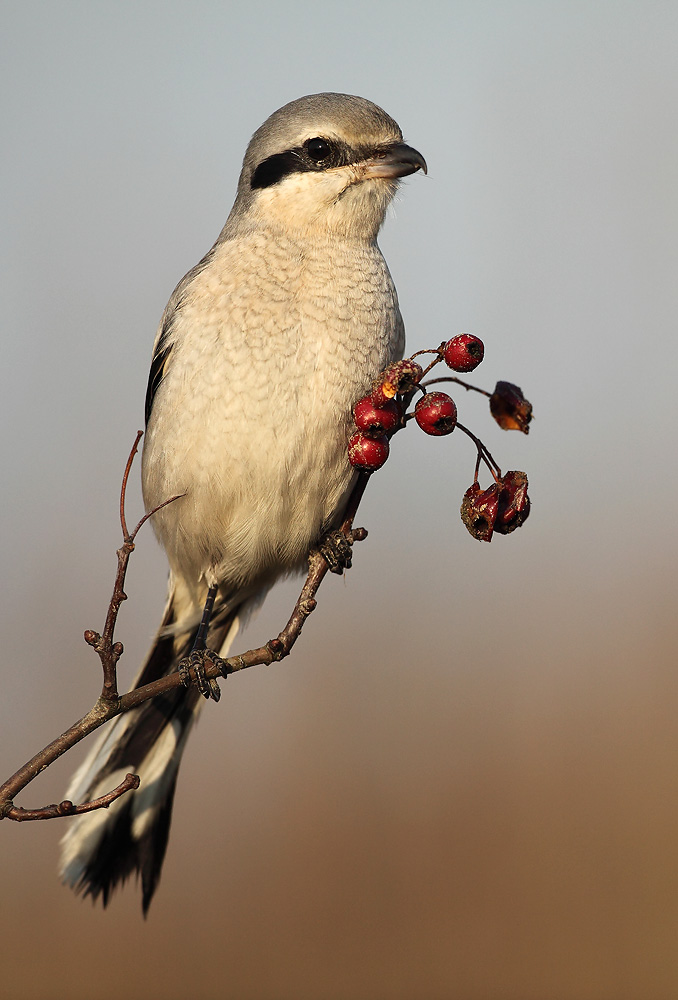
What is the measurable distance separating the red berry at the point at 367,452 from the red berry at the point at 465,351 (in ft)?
1.02

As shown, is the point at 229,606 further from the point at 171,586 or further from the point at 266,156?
the point at 266,156

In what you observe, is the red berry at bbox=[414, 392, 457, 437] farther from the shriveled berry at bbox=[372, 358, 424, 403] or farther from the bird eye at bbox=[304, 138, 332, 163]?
the bird eye at bbox=[304, 138, 332, 163]

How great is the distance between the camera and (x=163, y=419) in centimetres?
278

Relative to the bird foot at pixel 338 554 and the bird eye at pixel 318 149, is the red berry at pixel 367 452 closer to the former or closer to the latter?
the bird foot at pixel 338 554

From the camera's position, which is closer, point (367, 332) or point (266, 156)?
point (367, 332)

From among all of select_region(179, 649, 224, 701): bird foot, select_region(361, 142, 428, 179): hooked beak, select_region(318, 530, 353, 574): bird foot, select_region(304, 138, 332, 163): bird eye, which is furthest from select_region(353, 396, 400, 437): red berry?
select_region(304, 138, 332, 163): bird eye

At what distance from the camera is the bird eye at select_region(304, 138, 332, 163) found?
2764 millimetres

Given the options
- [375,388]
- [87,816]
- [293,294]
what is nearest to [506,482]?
[375,388]

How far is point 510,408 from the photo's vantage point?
209 centimetres

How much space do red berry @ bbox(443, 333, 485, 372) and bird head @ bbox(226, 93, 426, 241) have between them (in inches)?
35.3

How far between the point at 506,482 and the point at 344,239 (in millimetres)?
997

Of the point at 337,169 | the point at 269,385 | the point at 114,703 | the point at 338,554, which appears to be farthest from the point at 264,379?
the point at 114,703

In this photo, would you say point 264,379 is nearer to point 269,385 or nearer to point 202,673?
point 269,385

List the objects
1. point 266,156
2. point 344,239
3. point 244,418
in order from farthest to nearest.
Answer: point 266,156, point 344,239, point 244,418
